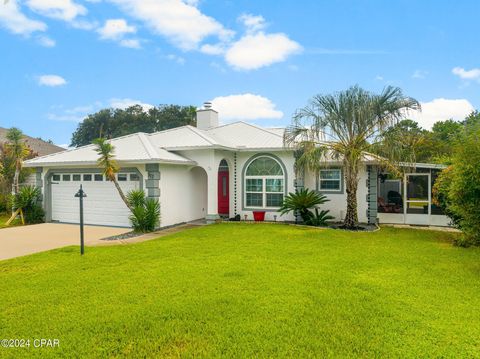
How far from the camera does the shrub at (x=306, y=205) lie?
14.1 meters

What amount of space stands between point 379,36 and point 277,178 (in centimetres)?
760

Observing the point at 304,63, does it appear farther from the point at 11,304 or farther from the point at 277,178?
the point at 11,304

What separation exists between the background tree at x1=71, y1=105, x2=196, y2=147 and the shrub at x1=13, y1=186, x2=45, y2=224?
2491cm

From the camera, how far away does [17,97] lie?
55.5 feet

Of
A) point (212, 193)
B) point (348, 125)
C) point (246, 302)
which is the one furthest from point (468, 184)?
point (212, 193)

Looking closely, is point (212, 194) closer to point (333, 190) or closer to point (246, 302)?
point (333, 190)

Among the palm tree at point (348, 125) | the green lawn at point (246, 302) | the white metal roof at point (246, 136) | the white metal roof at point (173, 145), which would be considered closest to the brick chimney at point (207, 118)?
the white metal roof at point (246, 136)

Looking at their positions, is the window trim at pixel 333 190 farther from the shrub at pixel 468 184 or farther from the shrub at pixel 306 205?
the shrub at pixel 468 184

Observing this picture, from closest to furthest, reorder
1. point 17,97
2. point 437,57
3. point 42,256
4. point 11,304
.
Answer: point 11,304 → point 42,256 → point 437,57 → point 17,97

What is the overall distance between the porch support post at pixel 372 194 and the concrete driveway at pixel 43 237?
33.6 feet

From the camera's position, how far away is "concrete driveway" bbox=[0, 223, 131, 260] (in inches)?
394

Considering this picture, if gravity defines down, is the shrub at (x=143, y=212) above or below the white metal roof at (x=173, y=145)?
below

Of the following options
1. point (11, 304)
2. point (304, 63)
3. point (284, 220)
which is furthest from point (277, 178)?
point (11, 304)

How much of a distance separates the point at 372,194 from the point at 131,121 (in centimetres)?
3384
